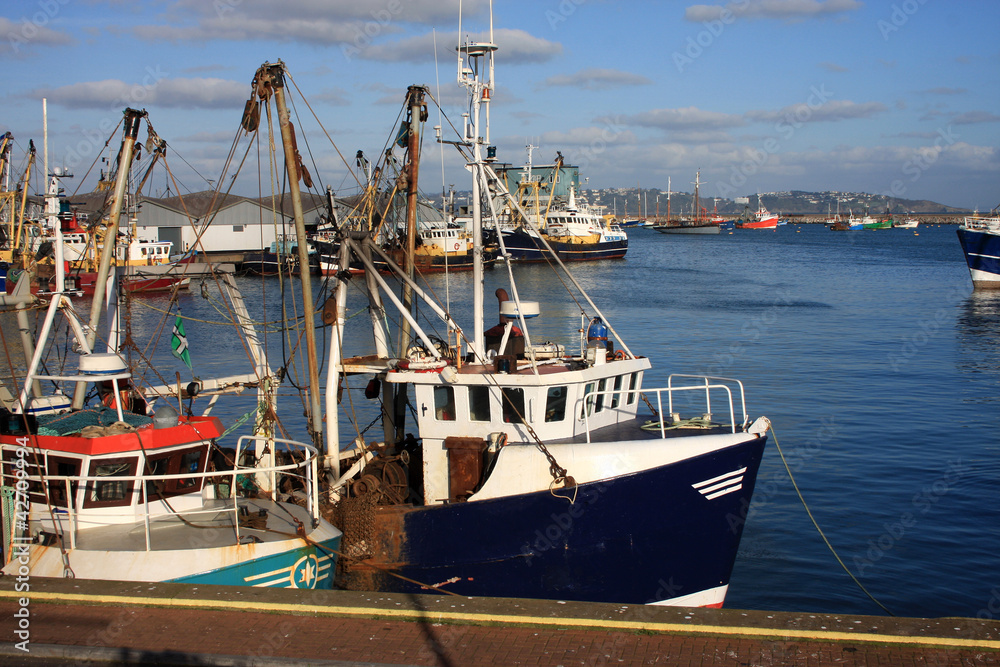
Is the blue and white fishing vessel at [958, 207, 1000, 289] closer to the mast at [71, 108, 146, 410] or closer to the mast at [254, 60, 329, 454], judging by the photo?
the mast at [254, 60, 329, 454]

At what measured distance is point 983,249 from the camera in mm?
61469

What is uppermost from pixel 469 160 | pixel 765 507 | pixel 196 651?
pixel 469 160

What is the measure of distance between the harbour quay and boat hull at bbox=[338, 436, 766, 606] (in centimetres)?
378

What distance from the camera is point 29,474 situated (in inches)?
485

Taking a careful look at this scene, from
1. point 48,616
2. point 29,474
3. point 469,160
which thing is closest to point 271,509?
point 29,474

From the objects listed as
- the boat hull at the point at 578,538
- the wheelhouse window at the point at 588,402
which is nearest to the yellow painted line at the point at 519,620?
the boat hull at the point at 578,538

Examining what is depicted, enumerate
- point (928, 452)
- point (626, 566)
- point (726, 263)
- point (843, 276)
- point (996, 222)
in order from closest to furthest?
point (626, 566)
point (928, 452)
point (996, 222)
point (843, 276)
point (726, 263)

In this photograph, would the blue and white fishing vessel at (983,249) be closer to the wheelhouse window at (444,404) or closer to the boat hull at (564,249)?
the boat hull at (564,249)

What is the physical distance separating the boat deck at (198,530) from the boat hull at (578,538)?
1205mm

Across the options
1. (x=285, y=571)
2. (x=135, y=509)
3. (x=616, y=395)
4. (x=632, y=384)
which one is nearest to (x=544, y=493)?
(x=616, y=395)

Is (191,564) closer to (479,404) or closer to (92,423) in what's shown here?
(92,423)

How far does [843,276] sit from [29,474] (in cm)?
7349

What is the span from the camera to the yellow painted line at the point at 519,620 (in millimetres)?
7363

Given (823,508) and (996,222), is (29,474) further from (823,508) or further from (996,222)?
(996,222)
